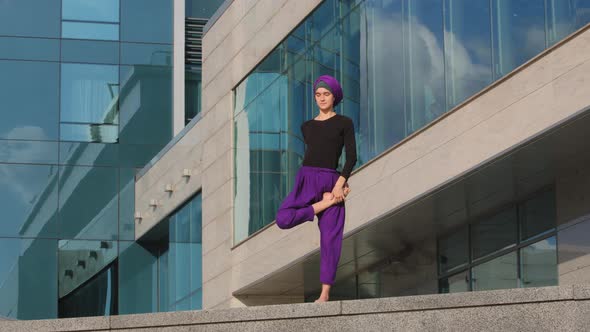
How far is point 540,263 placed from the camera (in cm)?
2261

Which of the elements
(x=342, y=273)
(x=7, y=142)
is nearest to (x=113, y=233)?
(x=7, y=142)

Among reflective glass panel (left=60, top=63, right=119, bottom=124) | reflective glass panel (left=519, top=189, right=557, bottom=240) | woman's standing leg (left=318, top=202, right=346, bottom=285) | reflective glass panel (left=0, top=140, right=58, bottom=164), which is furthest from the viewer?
reflective glass panel (left=60, top=63, right=119, bottom=124)

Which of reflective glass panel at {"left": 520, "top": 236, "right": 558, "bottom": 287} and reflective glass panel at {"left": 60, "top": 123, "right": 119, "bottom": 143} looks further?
reflective glass panel at {"left": 60, "top": 123, "right": 119, "bottom": 143}

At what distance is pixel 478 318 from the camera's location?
1222 centimetres

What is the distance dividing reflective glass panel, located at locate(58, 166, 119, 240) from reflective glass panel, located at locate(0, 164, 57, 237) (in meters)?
0.33

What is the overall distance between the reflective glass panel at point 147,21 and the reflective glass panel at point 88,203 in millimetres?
4429

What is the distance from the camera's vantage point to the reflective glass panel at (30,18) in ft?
142

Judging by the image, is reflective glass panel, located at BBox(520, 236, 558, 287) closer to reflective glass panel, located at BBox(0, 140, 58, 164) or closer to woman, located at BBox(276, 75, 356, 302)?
woman, located at BBox(276, 75, 356, 302)

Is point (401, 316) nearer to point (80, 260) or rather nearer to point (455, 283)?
point (455, 283)

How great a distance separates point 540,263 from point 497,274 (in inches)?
56.9

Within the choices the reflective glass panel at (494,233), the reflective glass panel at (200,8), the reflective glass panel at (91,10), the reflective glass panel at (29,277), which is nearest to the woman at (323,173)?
the reflective glass panel at (494,233)

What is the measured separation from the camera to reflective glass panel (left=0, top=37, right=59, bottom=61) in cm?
4319

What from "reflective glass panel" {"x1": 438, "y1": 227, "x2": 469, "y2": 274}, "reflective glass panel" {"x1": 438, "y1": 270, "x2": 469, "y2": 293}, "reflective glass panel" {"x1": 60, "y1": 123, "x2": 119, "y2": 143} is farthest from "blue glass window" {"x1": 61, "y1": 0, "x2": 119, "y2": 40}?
"reflective glass panel" {"x1": 438, "y1": 270, "x2": 469, "y2": 293}

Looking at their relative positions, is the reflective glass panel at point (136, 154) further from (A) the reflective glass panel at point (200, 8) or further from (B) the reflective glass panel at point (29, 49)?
(A) the reflective glass panel at point (200, 8)
